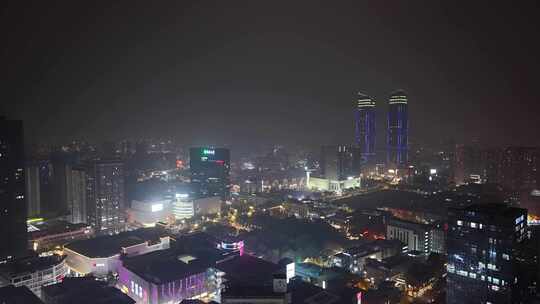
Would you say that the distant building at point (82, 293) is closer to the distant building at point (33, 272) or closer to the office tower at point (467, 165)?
the distant building at point (33, 272)

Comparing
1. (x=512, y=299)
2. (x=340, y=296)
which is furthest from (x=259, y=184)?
(x=512, y=299)

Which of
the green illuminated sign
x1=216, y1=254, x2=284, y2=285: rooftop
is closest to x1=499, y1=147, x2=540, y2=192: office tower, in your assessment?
x1=216, y1=254, x2=284, y2=285: rooftop

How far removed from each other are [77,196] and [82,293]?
41.5 feet

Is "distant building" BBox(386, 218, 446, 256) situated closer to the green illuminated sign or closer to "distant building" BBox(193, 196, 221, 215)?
"distant building" BBox(193, 196, 221, 215)

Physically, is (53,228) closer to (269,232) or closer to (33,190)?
(33,190)

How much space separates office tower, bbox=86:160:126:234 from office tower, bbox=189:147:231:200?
251 inches

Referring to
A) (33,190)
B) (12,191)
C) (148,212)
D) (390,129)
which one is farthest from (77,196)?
(390,129)

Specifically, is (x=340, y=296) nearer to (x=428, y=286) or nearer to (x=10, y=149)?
(x=428, y=286)

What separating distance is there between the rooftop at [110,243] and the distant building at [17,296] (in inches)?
159

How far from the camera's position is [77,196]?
22609 millimetres

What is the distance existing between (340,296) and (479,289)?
12.6 ft

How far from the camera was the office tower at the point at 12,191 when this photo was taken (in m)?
15.2

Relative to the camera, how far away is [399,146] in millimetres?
41562

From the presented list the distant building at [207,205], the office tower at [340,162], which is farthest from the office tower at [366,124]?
the distant building at [207,205]
